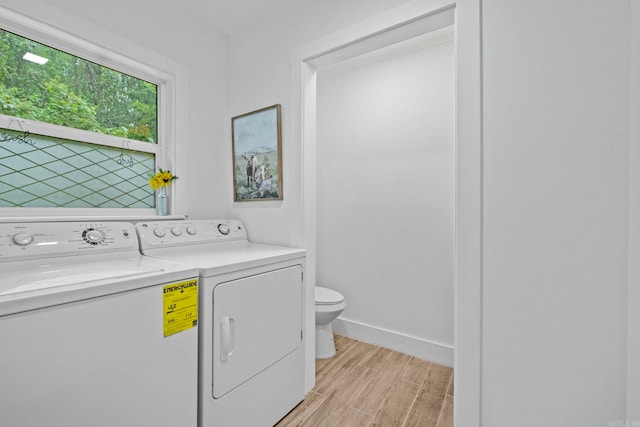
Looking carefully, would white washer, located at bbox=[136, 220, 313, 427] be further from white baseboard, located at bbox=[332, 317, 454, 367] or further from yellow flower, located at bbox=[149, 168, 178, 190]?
white baseboard, located at bbox=[332, 317, 454, 367]

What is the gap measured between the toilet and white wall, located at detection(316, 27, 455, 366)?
398 mm

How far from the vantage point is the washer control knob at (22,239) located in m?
1.15

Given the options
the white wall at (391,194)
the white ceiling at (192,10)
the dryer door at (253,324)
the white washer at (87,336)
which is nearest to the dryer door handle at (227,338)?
the dryer door at (253,324)

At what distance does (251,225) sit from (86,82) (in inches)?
51.1

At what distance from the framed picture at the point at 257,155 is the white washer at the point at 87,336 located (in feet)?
2.77

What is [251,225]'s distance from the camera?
6.70ft

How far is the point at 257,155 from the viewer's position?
1.98m

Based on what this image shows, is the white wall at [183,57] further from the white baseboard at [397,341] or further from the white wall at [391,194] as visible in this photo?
the white baseboard at [397,341]

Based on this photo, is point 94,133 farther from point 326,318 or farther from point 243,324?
point 326,318

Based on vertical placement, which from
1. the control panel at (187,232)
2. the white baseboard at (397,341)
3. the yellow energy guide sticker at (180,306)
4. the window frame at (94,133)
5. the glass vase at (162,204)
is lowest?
the white baseboard at (397,341)

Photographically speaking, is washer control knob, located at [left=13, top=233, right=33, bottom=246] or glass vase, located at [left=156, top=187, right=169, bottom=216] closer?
washer control knob, located at [left=13, top=233, right=33, bottom=246]
